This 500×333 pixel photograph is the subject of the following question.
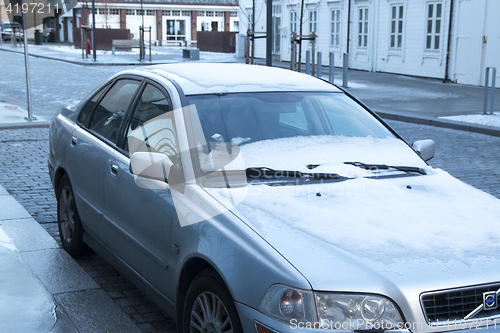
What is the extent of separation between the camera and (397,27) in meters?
25.0

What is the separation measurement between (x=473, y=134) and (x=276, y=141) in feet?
30.0

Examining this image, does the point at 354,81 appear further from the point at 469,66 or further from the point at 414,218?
the point at 414,218

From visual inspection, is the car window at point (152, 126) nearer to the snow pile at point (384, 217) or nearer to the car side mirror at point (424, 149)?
the snow pile at point (384, 217)

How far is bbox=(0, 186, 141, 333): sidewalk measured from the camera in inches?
145

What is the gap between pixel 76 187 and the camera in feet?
15.3

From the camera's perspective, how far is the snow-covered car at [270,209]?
2.45m

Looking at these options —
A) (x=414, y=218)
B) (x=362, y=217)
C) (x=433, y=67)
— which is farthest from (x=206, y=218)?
(x=433, y=67)

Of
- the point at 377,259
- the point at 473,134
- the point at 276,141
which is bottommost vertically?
the point at 473,134

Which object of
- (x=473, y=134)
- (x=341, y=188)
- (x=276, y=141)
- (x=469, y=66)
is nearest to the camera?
(x=341, y=188)

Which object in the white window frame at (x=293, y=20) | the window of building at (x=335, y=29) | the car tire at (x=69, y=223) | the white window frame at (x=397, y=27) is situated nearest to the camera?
the car tire at (x=69, y=223)

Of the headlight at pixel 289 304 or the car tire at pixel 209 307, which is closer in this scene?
the headlight at pixel 289 304

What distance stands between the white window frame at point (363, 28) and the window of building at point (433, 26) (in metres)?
4.08

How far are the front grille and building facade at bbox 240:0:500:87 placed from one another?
18.9 m


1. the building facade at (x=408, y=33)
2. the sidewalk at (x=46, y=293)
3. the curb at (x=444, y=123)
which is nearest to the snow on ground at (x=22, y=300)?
the sidewalk at (x=46, y=293)
